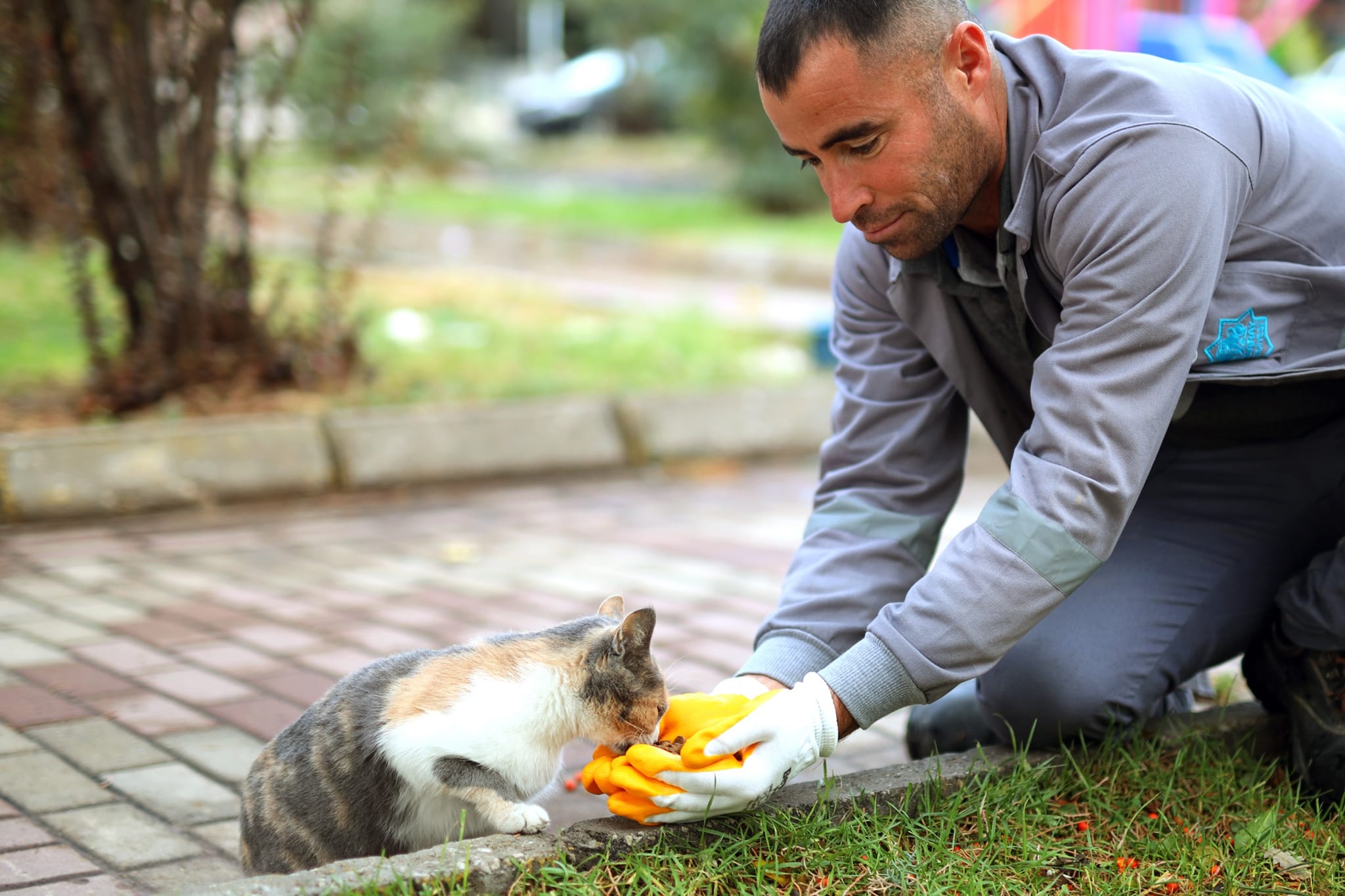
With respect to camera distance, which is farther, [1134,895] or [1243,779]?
[1243,779]

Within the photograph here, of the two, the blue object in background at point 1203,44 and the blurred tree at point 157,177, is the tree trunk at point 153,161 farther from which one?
A: the blue object in background at point 1203,44

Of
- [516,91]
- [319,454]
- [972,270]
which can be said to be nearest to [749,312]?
[319,454]

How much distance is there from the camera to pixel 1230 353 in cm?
252

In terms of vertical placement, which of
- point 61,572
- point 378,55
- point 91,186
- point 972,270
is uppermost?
point 378,55

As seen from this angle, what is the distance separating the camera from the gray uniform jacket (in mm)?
2283

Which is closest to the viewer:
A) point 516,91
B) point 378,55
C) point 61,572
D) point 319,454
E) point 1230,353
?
point 1230,353

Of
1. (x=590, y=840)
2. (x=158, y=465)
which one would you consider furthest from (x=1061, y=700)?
(x=158, y=465)

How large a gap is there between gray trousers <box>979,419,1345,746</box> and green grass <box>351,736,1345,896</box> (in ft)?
0.44

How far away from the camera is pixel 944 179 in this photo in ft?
8.13

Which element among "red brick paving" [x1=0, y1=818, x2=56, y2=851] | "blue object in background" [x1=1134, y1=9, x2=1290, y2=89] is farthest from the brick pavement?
"blue object in background" [x1=1134, y1=9, x2=1290, y2=89]

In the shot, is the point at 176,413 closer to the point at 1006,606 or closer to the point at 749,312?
the point at 1006,606

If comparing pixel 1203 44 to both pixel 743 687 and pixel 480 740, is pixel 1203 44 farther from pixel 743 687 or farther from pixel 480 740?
pixel 480 740

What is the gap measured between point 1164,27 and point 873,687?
10.8 meters

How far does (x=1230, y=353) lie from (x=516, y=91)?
969 inches
